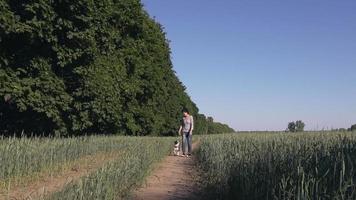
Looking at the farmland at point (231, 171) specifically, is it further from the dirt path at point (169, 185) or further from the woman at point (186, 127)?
the woman at point (186, 127)

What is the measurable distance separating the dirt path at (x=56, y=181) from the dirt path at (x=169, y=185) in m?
1.44

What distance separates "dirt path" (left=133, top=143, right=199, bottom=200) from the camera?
37.4 ft

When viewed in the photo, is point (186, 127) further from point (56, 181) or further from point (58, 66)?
point (56, 181)

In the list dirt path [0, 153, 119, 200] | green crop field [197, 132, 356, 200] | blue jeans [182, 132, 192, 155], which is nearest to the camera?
green crop field [197, 132, 356, 200]

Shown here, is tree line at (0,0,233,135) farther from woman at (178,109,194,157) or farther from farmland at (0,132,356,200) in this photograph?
farmland at (0,132,356,200)

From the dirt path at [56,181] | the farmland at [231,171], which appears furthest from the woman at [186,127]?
the farmland at [231,171]

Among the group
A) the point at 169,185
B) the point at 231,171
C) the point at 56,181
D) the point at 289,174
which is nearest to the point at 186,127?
the point at 169,185

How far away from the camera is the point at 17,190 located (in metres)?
11.6

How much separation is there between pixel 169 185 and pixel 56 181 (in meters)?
2.75

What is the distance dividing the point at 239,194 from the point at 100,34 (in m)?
16.7

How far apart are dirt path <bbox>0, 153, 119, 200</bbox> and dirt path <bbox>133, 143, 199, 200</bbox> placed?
1444 millimetres

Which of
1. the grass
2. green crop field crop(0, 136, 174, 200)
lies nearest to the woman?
green crop field crop(0, 136, 174, 200)

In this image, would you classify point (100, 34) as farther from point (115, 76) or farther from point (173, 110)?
point (173, 110)

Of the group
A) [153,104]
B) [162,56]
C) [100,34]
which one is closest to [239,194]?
[100,34]
